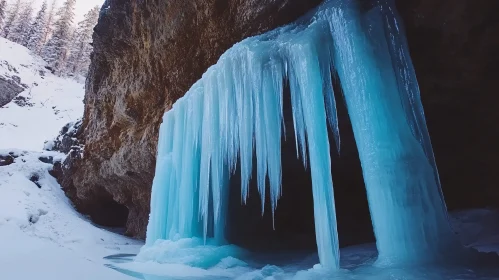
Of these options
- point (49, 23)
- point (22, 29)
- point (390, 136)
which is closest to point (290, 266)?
point (390, 136)

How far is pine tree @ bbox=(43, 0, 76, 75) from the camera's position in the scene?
1545 inches

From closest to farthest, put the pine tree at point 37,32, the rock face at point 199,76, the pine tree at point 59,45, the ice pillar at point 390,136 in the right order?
the ice pillar at point 390,136
the rock face at point 199,76
the pine tree at point 59,45
the pine tree at point 37,32

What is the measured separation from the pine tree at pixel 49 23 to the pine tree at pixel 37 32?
2.11 meters

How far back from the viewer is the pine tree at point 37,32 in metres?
41.3

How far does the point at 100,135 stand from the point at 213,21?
244 inches

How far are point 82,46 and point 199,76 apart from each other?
41496 mm

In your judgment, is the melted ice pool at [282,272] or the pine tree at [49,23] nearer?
the melted ice pool at [282,272]

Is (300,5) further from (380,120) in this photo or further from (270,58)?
(380,120)

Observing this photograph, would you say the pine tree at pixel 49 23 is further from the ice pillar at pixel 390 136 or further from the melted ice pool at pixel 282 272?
the ice pillar at pixel 390 136

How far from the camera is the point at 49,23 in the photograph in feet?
154

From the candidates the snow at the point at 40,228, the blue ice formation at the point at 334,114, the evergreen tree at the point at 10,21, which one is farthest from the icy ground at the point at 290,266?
the evergreen tree at the point at 10,21

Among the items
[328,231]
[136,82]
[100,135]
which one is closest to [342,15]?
[328,231]

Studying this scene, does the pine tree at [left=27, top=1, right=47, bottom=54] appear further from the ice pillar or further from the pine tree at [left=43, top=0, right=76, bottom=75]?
the ice pillar

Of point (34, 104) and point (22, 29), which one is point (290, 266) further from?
point (22, 29)
